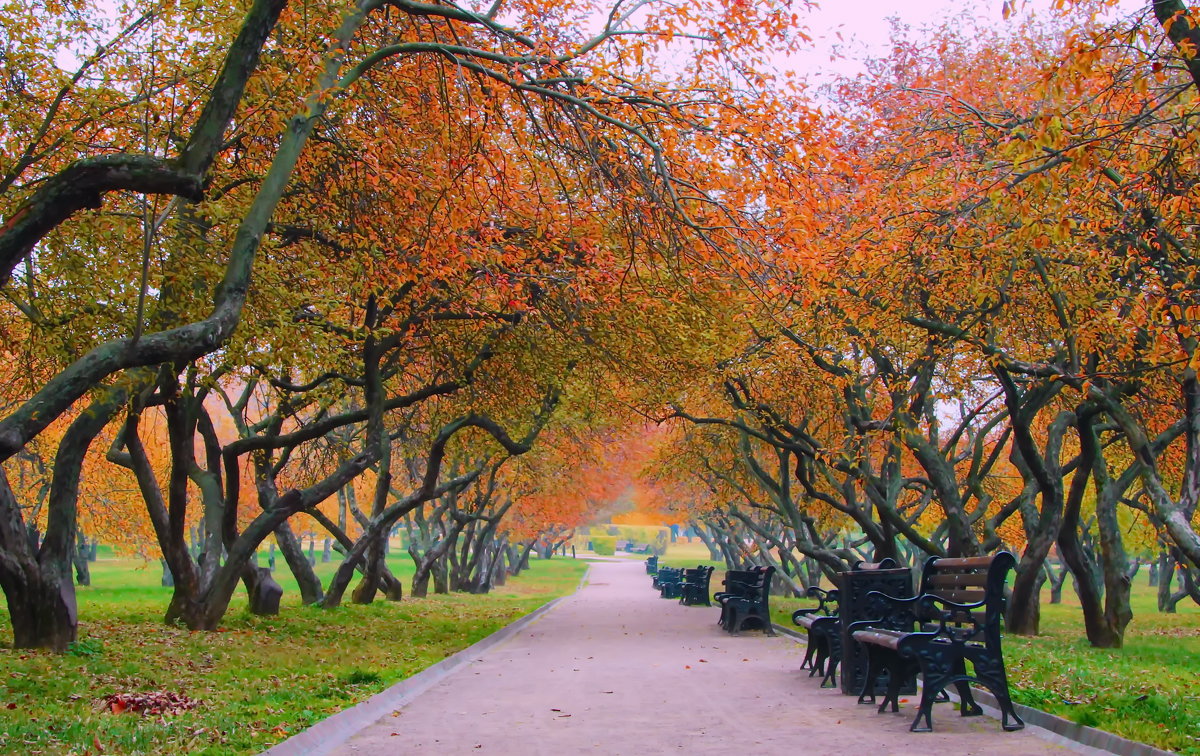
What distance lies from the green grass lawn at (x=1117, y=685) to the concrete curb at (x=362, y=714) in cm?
535

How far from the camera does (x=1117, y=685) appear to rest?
1048cm

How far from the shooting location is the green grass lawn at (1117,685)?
7.73 m

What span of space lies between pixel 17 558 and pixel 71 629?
3.51 ft

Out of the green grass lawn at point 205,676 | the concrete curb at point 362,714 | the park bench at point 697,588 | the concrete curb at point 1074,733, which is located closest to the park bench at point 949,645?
the concrete curb at point 1074,733

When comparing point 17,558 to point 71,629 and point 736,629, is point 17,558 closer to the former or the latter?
point 71,629

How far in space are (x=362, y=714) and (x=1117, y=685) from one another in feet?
23.0

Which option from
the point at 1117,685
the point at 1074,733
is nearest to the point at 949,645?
the point at 1074,733

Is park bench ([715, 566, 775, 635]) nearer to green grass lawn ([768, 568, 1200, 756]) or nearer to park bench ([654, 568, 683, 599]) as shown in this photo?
green grass lawn ([768, 568, 1200, 756])

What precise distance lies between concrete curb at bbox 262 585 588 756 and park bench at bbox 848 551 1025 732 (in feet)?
13.9

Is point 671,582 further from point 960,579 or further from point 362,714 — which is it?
point 362,714

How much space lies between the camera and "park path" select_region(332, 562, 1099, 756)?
779 centimetres

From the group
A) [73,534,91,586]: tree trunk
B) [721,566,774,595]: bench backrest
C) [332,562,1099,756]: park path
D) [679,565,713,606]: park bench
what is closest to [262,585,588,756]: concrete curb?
[332,562,1099,756]: park path

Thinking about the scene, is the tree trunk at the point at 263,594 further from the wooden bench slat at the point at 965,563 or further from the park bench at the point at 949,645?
the wooden bench slat at the point at 965,563

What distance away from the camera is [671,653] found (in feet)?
53.8
